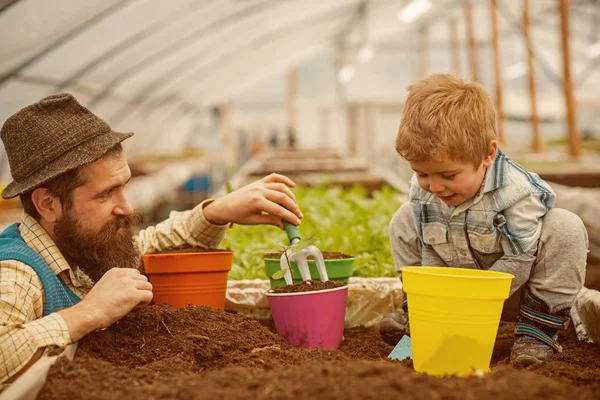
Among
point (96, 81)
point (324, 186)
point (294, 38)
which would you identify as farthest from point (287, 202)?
point (294, 38)

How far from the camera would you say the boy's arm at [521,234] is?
82.4 inches

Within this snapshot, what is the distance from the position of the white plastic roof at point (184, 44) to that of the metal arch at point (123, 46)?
0.10 feet

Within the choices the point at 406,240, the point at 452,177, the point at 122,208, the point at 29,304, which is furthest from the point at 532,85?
the point at 29,304

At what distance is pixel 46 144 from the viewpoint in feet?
6.64

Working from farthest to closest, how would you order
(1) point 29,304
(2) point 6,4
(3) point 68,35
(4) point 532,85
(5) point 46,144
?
(4) point 532,85
(3) point 68,35
(2) point 6,4
(5) point 46,144
(1) point 29,304

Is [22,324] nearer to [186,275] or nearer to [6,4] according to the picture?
[186,275]

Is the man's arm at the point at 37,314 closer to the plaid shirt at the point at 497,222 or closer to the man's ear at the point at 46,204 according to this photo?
the man's ear at the point at 46,204

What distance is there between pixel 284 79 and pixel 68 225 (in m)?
29.5

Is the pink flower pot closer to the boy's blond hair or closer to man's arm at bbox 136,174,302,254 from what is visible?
man's arm at bbox 136,174,302,254

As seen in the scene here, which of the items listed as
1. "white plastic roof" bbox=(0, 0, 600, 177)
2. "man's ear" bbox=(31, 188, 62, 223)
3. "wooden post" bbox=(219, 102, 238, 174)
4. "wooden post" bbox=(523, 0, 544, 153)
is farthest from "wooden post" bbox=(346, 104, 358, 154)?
"man's ear" bbox=(31, 188, 62, 223)

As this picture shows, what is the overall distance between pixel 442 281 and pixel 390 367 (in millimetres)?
347

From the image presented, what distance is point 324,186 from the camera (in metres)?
6.26

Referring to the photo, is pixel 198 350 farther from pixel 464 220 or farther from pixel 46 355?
pixel 464 220

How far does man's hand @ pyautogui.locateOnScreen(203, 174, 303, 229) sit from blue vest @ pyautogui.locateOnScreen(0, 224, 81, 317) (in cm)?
67
